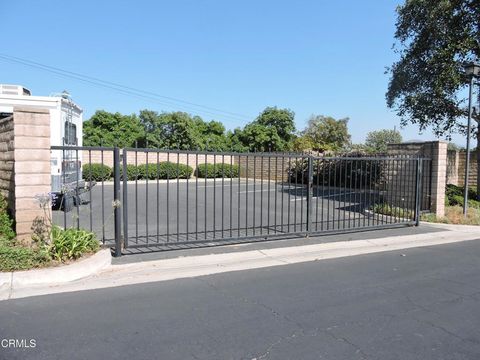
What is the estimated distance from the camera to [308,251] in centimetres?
842

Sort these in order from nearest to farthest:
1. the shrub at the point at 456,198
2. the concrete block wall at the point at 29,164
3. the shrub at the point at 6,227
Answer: the concrete block wall at the point at 29,164
the shrub at the point at 6,227
the shrub at the point at 456,198

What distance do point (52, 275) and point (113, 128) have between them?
112 feet

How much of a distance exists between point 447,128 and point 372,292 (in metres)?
12.9

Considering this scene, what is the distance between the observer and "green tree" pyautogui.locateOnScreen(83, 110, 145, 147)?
122 feet

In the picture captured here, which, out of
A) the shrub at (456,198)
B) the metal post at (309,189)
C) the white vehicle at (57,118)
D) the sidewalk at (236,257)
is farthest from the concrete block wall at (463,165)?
the white vehicle at (57,118)

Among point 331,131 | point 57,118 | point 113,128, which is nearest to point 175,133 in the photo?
point 113,128

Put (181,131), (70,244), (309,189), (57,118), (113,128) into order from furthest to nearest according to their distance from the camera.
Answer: (113,128)
(181,131)
(57,118)
(309,189)
(70,244)

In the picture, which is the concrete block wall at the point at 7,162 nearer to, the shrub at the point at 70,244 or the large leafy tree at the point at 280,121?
the shrub at the point at 70,244

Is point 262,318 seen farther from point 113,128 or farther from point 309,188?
point 113,128

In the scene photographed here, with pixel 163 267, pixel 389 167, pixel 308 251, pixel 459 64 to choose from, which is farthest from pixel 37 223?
pixel 459 64

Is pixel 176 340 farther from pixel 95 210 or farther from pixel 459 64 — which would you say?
pixel 459 64

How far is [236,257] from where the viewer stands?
302 inches

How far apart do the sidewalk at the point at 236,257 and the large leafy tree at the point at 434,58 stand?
645cm

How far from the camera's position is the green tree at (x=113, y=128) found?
1462 inches
